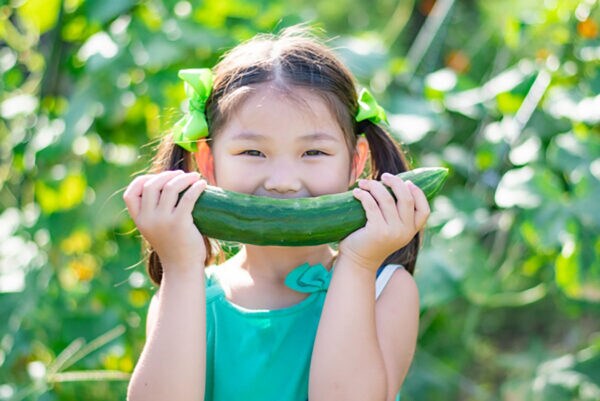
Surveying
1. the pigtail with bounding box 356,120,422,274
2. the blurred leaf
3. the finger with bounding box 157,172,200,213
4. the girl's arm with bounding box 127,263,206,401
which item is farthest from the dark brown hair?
the blurred leaf

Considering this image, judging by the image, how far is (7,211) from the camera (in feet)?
12.9

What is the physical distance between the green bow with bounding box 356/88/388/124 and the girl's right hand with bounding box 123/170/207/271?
408 millimetres

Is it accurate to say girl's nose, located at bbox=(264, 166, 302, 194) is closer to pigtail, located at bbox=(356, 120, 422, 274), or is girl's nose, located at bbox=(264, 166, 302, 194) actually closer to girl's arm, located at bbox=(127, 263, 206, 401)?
girl's arm, located at bbox=(127, 263, 206, 401)

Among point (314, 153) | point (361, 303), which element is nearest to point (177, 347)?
point (361, 303)

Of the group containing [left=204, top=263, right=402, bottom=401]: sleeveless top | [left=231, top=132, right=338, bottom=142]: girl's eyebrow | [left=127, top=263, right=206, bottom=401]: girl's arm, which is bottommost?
[left=204, top=263, right=402, bottom=401]: sleeveless top

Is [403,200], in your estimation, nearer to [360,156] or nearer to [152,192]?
[360,156]

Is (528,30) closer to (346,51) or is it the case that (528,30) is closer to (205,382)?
(346,51)

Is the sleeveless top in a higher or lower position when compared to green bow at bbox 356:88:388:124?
lower

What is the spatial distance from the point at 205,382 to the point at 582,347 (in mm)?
2282

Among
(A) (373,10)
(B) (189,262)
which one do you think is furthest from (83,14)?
(A) (373,10)

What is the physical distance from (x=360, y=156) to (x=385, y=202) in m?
0.32

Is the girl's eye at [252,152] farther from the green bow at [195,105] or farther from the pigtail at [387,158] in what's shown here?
the pigtail at [387,158]

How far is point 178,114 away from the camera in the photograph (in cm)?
365

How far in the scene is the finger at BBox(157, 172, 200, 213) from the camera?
1.97 metres
